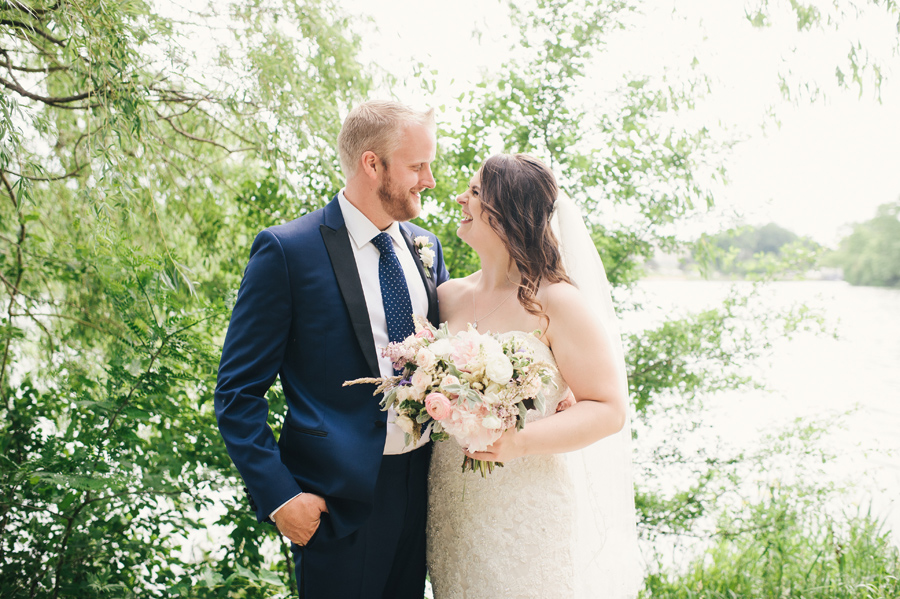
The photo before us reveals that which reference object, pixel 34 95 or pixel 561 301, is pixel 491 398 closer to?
pixel 561 301

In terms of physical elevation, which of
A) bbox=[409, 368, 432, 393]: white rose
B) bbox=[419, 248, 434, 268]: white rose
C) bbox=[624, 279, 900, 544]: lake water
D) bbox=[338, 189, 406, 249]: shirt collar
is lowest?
bbox=[624, 279, 900, 544]: lake water

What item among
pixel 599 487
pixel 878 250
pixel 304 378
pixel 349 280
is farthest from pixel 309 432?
pixel 878 250

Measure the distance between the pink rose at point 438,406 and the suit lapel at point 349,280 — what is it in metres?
0.41

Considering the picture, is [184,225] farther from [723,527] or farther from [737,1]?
[723,527]

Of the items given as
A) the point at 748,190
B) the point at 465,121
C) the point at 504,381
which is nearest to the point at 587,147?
the point at 465,121

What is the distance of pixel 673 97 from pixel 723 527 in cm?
270

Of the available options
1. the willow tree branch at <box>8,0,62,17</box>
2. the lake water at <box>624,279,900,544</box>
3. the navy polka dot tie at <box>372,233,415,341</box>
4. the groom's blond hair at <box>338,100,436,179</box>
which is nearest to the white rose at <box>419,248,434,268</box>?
the navy polka dot tie at <box>372,233,415,341</box>

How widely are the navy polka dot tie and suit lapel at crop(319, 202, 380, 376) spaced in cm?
9

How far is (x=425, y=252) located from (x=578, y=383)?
75 cm

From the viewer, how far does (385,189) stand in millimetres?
2078

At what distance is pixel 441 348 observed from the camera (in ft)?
5.32

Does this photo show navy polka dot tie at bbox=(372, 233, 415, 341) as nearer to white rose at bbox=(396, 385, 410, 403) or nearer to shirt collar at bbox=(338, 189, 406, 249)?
shirt collar at bbox=(338, 189, 406, 249)

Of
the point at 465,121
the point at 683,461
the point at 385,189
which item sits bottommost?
the point at 683,461

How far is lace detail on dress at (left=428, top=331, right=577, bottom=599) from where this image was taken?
6.42ft
